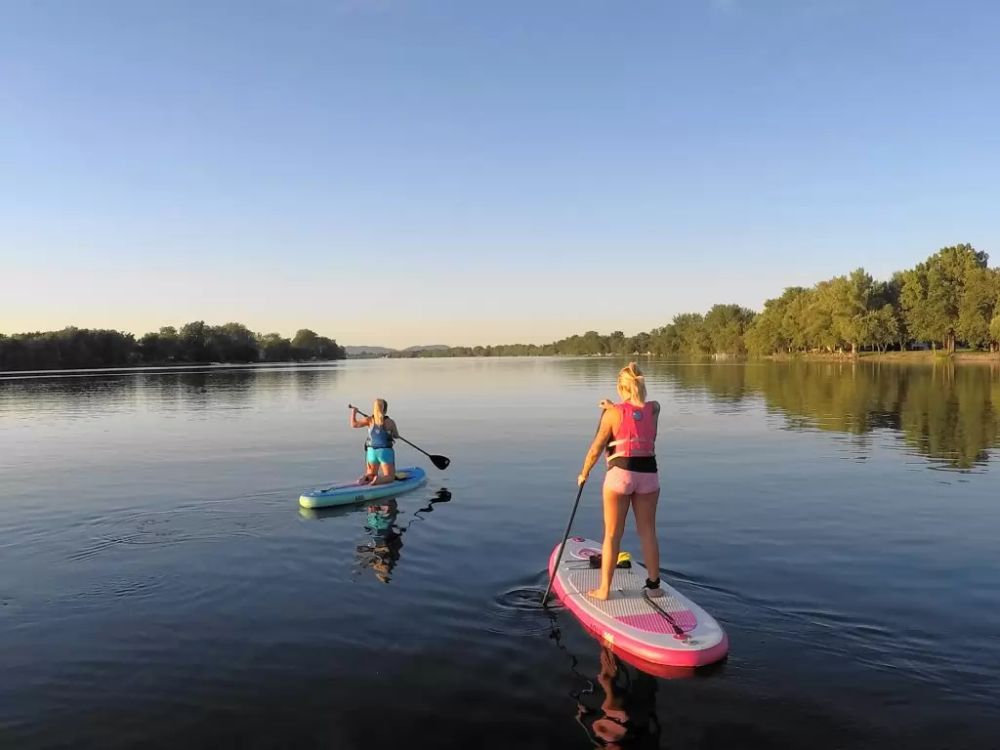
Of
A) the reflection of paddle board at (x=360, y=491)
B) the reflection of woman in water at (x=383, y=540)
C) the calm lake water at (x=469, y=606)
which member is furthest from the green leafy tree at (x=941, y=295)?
the reflection of woman in water at (x=383, y=540)

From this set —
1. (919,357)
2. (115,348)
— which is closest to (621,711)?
(919,357)

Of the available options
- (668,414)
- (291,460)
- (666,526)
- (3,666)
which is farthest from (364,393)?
(3,666)

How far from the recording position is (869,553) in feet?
37.6

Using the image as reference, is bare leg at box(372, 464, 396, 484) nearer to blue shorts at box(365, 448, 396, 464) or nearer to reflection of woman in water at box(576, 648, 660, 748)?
blue shorts at box(365, 448, 396, 464)

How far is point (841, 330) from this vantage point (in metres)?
114

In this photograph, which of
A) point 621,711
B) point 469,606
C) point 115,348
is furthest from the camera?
point 115,348

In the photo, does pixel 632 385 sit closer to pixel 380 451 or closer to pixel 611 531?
pixel 611 531

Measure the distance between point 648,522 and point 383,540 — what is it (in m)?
6.38

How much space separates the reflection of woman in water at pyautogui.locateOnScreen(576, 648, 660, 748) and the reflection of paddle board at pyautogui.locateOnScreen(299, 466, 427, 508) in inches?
369

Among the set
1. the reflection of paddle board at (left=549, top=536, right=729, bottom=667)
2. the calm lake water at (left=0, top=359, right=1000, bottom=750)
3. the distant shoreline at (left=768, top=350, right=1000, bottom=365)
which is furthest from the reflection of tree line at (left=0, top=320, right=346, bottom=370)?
the reflection of paddle board at (left=549, top=536, right=729, bottom=667)

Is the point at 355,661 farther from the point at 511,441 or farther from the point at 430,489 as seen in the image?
the point at 511,441

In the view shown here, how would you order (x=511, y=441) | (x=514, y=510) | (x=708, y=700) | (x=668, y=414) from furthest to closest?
(x=668, y=414) < (x=511, y=441) < (x=514, y=510) < (x=708, y=700)

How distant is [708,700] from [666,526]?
6909 mm

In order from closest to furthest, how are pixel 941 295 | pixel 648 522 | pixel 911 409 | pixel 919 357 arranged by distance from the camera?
pixel 648 522, pixel 911 409, pixel 941 295, pixel 919 357
